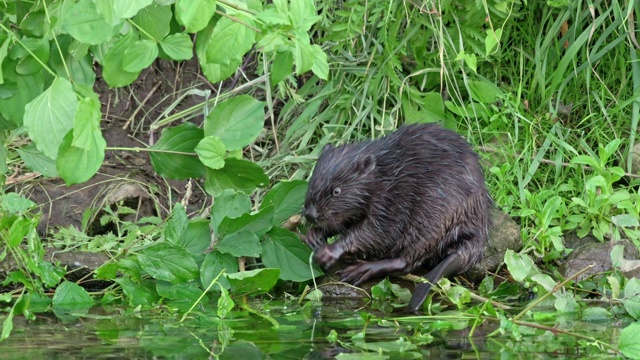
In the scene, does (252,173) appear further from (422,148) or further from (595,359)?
(595,359)

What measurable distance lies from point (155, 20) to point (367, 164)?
164cm

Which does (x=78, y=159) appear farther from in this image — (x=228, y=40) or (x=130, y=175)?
(x=130, y=175)

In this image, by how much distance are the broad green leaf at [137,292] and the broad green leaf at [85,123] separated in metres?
1.40

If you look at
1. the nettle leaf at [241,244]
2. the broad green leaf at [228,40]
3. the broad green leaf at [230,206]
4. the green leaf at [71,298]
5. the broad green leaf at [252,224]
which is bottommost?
the green leaf at [71,298]

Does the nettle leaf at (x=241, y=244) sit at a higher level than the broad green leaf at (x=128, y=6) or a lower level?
lower

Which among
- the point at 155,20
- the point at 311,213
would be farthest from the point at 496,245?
the point at 155,20

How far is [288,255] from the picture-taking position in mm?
4719

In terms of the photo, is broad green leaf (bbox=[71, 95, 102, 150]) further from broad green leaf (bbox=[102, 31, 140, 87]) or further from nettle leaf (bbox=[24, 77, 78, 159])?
broad green leaf (bbox=[102, 31, 140, 87])

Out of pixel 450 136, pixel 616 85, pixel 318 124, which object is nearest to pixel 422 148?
pixel 450 136

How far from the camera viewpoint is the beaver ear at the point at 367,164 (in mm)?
4781

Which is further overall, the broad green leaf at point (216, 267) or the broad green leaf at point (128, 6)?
the broad green leaf at point (216, 267)

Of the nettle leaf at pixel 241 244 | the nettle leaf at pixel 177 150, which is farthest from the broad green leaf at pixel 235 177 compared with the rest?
the nettle leaf at pixel 241 244

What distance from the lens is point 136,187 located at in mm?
5863

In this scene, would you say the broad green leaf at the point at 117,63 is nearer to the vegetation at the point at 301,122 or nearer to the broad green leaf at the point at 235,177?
the vegetation at the point at 301,122
